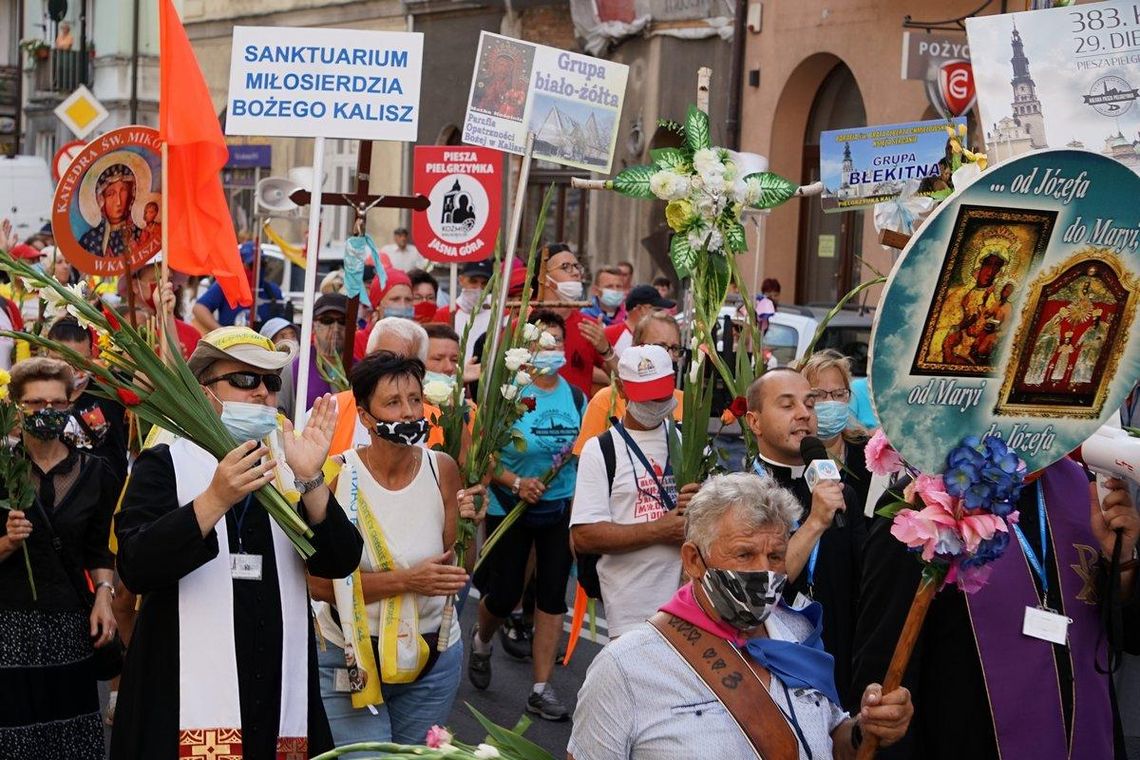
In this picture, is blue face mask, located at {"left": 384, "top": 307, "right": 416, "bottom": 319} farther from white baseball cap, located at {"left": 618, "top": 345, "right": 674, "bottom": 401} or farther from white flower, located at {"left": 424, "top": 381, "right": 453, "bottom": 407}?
white flower, located at {"left": 424, "top": 381, "right": 453, "bottom": 407}

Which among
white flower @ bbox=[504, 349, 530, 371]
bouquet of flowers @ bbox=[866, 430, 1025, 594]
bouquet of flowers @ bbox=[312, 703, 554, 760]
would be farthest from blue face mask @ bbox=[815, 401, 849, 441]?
bouquet of flowers @ bbox=[312, 703, 554, 760]

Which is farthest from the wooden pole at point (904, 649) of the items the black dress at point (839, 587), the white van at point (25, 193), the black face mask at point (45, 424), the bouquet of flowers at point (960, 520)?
the white van at point (25, 193)

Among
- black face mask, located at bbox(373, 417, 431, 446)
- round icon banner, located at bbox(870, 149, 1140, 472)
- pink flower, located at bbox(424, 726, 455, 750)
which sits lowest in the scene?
pink flower, located at bbox(424, 726, 455, 750)

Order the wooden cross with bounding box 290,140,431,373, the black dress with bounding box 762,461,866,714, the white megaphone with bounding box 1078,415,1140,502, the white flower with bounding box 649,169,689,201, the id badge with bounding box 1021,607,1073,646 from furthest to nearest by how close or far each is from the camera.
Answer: the wooden cross with bounding box 290,140,431,373
the white flower with bounding box 649,169,689,201
the black dress with bounding box 762,461,866,714
the id badge with bounding box 1021,607,1073,646
the white megaphone with bounding box 1078,415,1140,502

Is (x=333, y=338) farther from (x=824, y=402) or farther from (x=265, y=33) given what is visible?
(x=824, y=402)

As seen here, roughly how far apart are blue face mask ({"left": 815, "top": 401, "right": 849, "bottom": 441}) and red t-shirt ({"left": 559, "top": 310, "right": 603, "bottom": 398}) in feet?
13.0

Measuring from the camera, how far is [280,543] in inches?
201

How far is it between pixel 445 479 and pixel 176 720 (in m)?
1.66

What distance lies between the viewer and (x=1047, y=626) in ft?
15.5

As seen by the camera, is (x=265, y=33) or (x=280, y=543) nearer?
(x=280, y=543)

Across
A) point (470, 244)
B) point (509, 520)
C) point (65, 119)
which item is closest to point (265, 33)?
point (509, 520)

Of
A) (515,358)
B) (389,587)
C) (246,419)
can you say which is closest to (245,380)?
(246,419)

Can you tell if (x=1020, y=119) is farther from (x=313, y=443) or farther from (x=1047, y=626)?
(x=313, y=443)

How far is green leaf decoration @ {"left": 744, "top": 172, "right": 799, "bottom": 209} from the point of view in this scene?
7.06 m
